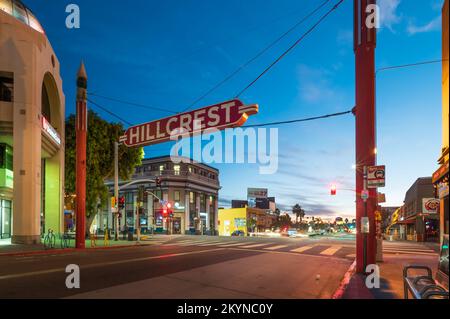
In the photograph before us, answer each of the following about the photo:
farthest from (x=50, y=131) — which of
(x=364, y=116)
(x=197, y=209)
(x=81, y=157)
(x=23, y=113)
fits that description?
(x=197, y=209)

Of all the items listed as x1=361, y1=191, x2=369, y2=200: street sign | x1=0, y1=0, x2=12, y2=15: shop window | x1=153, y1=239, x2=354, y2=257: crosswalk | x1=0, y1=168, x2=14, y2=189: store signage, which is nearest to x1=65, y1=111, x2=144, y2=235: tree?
x1=0, y1=168, x2=14, y2=189: store signage

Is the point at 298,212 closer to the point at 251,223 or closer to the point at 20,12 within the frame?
the point at 251,223

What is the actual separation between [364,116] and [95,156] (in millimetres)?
27137

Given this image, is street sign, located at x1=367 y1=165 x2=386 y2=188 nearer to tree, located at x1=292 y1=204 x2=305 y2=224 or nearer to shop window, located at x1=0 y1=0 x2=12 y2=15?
shop window, located at x1=0 y1=0 x2=12 y2=15

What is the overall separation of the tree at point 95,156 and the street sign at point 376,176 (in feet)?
89.9

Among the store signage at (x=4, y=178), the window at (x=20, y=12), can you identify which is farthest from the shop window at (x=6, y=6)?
the store signage at (x=4, y=178)

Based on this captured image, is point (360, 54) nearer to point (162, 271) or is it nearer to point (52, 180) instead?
point (162, 271)

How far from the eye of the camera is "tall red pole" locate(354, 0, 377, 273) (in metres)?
12.1

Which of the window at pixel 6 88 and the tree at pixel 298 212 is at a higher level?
the window at pixel 6 88

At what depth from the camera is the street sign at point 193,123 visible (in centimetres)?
1628

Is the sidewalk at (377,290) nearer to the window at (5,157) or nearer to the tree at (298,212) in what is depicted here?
the window at (5,157)

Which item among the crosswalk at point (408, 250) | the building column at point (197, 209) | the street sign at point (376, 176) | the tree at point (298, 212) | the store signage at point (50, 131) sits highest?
the store signage at point (50, 131)
